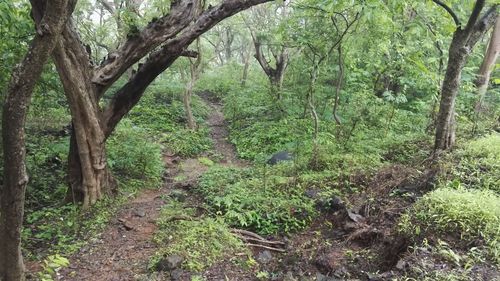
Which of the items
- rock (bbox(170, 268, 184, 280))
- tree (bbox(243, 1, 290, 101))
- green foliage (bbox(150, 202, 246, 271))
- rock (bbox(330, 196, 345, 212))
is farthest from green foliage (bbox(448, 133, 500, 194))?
tree (bbox(243, 1, 290, 101))

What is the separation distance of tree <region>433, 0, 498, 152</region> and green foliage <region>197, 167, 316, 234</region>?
305 centimetres

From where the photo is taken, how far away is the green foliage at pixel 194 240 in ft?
14.6

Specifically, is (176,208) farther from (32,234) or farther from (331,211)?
(331,211)

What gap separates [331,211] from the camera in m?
5.73

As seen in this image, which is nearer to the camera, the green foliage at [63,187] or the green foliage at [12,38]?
the green foliage at [63,187]

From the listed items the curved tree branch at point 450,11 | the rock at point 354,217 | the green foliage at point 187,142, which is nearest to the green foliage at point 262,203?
the rock at point 354,217

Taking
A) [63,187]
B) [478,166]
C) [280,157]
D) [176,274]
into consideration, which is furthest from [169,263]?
[280,157]

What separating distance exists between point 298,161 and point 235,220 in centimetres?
275

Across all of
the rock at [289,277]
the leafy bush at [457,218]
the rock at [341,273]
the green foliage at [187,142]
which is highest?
the leafy bush at [457,218]

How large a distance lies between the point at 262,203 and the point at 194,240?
159 centimetres

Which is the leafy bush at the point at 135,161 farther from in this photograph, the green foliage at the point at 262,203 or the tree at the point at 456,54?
the tree at the point at 456,54

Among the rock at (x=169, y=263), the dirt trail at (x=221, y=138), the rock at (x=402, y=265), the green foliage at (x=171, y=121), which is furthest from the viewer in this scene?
the green foliage at (x=171, y=121)

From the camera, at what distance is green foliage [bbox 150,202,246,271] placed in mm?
4438

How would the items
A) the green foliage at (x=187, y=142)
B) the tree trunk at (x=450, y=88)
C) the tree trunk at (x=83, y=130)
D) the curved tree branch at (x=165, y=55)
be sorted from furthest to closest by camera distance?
the green foliage at (x=187, y=142)
the tree trunk at (x=450, y=88)
the curved tree branch at (x=165, y=55)
the tree trunk at (x=83, y=130)
